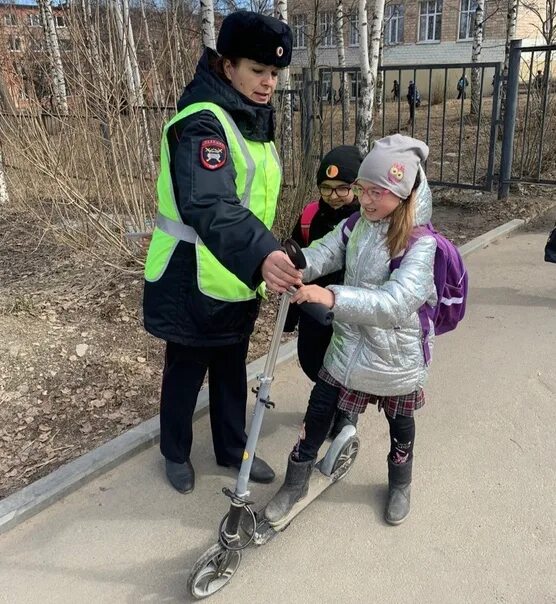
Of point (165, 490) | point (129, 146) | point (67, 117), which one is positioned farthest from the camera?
point (67, 117)

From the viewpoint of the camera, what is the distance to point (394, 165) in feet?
6.41

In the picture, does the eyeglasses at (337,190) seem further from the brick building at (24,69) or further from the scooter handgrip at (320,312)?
the brick building at (24,69)

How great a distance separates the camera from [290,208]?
5.09 meters

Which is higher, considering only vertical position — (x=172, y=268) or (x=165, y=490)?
(x=172, y=268)

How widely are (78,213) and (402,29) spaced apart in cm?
2943

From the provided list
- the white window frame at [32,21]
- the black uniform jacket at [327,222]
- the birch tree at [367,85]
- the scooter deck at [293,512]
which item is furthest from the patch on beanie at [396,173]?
the white window frame at [32,21]

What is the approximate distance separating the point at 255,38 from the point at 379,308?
973 mm

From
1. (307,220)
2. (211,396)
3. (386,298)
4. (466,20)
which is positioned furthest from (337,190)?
(466,20)

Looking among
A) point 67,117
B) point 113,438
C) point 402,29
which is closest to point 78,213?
point 67,117

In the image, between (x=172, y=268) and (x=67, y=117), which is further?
(x=67, y=117)

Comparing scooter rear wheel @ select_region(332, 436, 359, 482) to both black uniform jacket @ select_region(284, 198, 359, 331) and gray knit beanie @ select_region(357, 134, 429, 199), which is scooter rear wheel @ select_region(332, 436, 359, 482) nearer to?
black uniform jacket @ select_region(284, 198, 359, 331)

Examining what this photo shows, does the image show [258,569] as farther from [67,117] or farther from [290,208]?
[67,117]

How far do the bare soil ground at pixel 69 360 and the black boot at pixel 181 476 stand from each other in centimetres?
52

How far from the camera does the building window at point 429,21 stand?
94.9 ft
